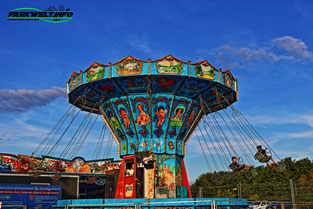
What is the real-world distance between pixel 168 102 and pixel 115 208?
6.73 meters

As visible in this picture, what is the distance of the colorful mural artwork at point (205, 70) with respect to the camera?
17786 mm

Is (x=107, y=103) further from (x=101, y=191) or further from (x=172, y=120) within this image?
(x=101, y=191)

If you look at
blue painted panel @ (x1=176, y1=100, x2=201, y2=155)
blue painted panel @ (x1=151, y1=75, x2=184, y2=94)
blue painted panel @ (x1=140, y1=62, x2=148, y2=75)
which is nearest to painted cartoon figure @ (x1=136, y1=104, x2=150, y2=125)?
blue painted panel @ (x1=151, y1=75, x2=184, y2=94)

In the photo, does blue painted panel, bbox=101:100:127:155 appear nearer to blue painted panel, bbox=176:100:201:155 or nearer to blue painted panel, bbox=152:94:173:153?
blue painted panel, bbox=152:94:173:153

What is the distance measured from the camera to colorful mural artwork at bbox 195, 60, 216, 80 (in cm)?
1779

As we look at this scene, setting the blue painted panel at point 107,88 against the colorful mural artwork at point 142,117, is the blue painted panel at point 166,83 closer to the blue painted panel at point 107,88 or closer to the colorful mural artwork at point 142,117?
the colorful mural artwork at point 142,117

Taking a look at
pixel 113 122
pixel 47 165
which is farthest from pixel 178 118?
pixel 47 165

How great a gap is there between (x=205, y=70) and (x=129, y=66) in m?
4.05

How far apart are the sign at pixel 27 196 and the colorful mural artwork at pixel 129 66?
7388mm

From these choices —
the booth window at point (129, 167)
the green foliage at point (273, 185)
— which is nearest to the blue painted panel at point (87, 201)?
the booth window at point (129, 167)

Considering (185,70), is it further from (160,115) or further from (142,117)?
(142,117)

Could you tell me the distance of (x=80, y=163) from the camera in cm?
2764

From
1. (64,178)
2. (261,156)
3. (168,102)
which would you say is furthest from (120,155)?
(261,156)

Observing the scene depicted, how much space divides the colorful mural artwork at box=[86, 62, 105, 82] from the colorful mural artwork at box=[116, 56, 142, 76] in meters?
1.01
